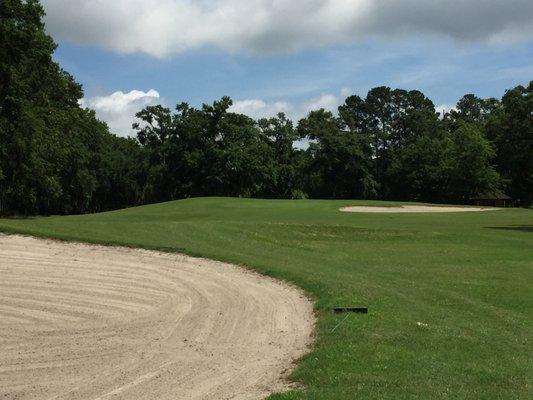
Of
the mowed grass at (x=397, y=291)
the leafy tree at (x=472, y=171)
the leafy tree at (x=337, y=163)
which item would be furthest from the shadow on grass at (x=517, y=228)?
the leafy tree at (x=337, y=163)

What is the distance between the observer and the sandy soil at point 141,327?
7.89 m

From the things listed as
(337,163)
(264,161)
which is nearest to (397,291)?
(264,161)

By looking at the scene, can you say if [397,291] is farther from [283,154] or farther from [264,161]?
[283,154]

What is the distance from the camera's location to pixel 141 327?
10820 mm

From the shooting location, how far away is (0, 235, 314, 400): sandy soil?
7891 millimetres

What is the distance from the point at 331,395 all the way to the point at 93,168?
85.5 m

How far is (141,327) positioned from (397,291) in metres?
7.43

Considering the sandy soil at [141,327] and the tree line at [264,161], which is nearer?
the sandy soil at [141,327]

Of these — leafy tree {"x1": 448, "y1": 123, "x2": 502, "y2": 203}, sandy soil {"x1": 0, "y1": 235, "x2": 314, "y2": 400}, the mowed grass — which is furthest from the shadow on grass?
leafy tree {"x1": 448, "y1": 123, "x2": 502, "y2": 203}

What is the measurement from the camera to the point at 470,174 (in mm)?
88438

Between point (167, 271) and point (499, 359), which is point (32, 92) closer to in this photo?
point (167, 271)

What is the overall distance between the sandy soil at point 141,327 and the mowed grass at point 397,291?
2.51ft

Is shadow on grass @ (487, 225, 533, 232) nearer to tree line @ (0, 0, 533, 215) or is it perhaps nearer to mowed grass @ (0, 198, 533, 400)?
mowed grass @ (0, 198, 533, 400)

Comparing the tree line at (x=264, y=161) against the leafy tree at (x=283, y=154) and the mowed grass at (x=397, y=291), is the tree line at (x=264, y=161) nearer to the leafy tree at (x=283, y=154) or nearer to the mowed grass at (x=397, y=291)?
the leafy tree at (x=283, y=154)
